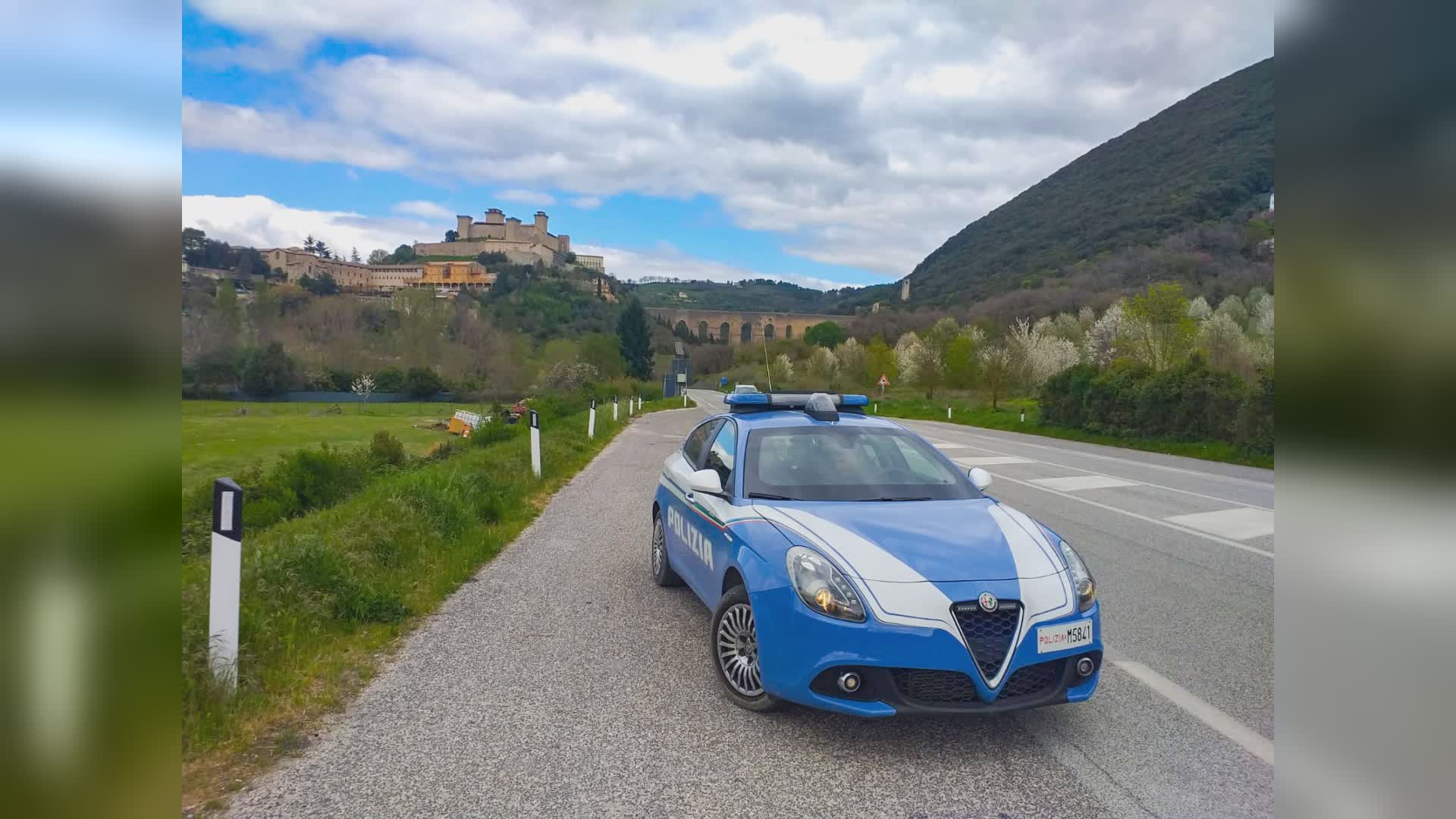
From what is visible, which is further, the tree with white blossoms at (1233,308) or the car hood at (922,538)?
the tree with white blossoms at (1233,308)

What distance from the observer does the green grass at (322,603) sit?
135 inches

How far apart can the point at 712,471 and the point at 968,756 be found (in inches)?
85.9

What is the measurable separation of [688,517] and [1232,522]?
7.68 meters

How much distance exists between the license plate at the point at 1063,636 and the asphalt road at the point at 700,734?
0.46 metres

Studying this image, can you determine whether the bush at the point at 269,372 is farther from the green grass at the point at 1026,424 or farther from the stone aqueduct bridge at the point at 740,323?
the stone aqueduct bridge at the point at 740,323

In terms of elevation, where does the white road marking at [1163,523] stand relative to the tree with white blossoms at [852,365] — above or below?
below

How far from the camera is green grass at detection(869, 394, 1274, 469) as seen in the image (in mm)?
18881

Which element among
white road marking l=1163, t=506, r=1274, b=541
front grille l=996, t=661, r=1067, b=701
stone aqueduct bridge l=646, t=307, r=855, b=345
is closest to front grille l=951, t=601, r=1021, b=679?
front grille l=996, t=661, r=1067, b=701

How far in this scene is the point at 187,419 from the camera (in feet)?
5.01

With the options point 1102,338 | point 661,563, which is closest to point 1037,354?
point 1102,338

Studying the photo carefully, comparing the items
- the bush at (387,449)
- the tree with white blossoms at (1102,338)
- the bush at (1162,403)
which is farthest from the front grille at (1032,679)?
the tree with white blossoms at (1102,338)

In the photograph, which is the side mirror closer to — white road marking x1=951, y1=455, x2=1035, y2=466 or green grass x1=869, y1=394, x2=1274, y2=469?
green grass x1=869, y1=394, x2=1274, y2=469

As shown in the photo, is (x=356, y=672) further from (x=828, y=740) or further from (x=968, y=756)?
(x=968, y=756)
